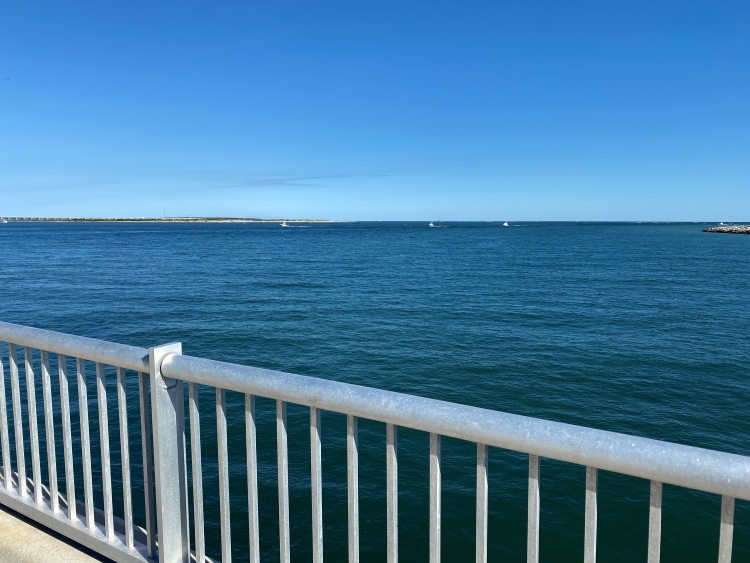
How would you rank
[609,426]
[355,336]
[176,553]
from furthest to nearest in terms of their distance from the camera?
[355,336], [609,426], [176,553]

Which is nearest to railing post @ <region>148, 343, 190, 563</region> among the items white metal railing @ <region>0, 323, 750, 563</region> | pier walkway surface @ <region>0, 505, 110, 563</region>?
white metal railing @ <region>0, 323, 750, 563</region>

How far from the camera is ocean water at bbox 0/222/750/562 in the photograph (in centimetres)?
912

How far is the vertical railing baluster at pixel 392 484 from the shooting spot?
78.0 inches

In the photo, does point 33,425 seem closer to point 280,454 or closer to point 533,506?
point 280,454

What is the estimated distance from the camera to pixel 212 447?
11.3m

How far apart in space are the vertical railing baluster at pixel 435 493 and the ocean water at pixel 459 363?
701 centimetres

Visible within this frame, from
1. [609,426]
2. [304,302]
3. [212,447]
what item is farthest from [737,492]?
[304,302]

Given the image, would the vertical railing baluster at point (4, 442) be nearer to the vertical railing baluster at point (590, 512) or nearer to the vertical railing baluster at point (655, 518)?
the vertical railing baluster at point (590, 512)

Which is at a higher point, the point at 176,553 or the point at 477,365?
the point at 176,553

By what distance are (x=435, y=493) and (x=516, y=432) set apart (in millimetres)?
415

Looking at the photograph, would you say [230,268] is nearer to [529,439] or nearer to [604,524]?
[604,524]

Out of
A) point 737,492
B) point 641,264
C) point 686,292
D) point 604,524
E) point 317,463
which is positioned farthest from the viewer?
point 641,264

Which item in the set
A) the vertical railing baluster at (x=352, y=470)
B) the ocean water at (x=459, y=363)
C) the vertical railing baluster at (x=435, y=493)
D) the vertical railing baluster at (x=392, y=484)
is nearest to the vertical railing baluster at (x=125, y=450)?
the vertical railing baluster at (x=352, y=470)

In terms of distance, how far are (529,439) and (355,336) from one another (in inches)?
798
